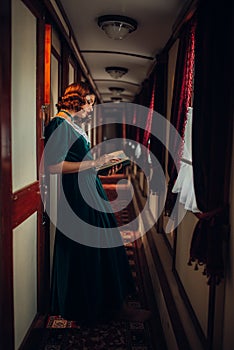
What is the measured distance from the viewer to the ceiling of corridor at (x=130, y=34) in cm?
250

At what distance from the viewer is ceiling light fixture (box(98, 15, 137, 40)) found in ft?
9.04

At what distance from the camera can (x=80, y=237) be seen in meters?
2.06

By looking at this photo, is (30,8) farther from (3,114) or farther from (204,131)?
(204,131)

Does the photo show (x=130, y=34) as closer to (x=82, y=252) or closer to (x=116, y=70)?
(x=116, y=70)

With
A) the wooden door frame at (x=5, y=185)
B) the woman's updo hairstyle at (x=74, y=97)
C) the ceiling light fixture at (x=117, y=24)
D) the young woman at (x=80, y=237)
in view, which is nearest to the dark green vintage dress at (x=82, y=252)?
the young woman at (x=80, y=237)

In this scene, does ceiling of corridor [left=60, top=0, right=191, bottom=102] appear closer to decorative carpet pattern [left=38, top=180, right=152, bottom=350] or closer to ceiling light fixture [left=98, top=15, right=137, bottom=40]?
ceiling light fixture [left=98, top=15, right=137, bottom=40]

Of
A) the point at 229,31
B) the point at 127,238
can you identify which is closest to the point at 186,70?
the point at 229,31

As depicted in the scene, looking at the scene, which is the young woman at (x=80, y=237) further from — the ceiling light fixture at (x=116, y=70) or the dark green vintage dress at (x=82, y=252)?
the ceiling light fixture at (x=116, y=70)

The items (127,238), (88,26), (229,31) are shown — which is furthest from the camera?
(127,238)

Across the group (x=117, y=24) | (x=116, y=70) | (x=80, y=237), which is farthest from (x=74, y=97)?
(x=116, y=70)

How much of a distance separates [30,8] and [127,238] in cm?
280

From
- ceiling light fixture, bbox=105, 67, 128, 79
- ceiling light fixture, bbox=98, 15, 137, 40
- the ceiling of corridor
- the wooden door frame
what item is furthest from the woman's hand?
ceiling light fixture, bbox=105, 67, 128, 79

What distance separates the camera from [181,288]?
247 centimetres

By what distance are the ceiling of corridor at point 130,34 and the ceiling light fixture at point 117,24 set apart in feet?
0.14
